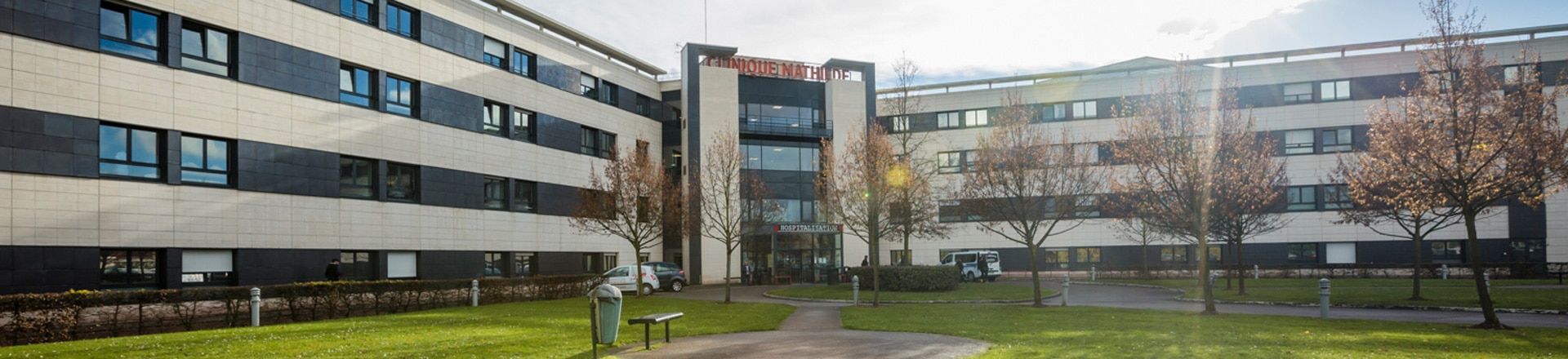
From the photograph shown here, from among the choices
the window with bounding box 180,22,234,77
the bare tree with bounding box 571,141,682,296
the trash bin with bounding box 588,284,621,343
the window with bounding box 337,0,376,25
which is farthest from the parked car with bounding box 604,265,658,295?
the trash bin with bounding box 588,284,621,343

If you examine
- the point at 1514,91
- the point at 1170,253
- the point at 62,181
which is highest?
the point at 1514,91

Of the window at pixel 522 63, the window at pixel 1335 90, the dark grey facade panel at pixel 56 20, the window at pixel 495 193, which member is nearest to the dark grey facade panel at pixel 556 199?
the window at pixel 495 193

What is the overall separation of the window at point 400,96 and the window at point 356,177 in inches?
86.2

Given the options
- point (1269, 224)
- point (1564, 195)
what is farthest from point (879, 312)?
point (1564, 195)

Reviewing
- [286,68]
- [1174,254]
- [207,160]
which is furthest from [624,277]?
[1174,254]

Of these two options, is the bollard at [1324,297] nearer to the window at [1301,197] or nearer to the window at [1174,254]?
the window at [1301,197]

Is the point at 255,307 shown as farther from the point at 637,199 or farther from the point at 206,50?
the point at 637,199

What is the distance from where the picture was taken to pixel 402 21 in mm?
31156

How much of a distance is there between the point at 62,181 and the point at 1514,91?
31.3 m

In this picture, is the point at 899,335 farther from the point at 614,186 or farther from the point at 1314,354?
the point at 614,186

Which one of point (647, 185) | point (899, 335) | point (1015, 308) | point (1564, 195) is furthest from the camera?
point (1564, 195)

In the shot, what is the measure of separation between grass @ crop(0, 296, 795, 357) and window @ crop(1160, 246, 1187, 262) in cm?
3450

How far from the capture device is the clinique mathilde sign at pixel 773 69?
159 ft

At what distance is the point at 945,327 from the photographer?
1723cm
